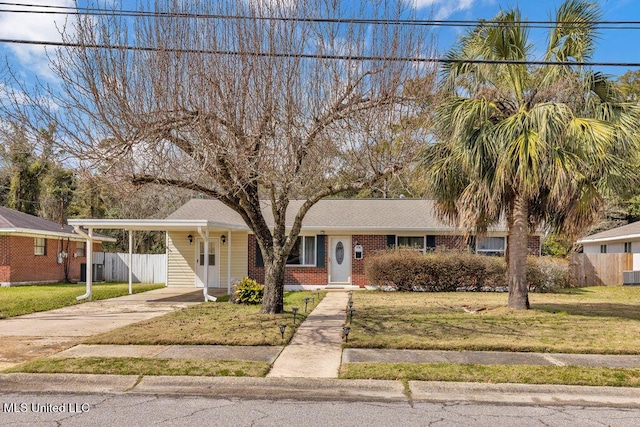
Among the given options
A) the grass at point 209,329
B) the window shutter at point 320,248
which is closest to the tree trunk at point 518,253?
the grass at point 209,329

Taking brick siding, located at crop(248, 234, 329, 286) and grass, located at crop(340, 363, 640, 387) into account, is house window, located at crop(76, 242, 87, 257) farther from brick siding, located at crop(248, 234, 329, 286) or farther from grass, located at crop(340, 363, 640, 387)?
grass, located at crop(340, 363, 640, 387)

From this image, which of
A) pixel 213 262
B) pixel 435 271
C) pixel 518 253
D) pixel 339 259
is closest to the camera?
pixel 518 253

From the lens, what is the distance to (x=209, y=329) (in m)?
10.1

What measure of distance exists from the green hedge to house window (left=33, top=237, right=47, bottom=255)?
15213mm

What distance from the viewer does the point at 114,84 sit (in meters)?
7.98

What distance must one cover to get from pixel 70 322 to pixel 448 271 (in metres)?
12.6

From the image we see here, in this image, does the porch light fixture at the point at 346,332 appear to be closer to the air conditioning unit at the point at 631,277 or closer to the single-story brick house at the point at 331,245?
the single-story brick house at the point at 331,245

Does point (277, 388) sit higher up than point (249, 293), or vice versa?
point (249, 293)

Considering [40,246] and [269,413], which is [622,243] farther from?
[40,246]

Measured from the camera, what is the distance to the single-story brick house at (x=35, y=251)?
22.0 metres

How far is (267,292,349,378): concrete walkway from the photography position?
720 cm

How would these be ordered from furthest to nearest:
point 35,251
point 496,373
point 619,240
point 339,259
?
point 619,240 → point 35,251 → point 339,259 → point 496,373

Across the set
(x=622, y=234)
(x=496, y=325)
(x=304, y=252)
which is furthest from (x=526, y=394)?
(x=622, y=234)

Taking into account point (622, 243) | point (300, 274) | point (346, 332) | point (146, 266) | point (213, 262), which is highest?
point (622, 243)
